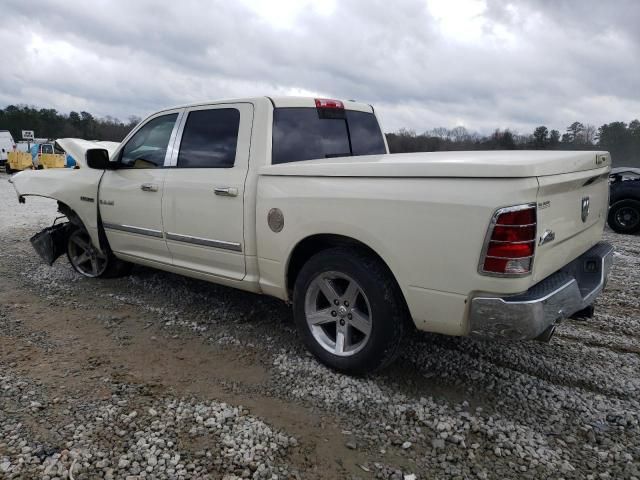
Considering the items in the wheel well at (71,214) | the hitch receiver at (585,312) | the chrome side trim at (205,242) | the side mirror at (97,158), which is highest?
the side mirror at (97,158)

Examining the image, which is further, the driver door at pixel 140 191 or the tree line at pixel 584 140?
the tree line at pixel 584 140

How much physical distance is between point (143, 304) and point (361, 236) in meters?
2.76

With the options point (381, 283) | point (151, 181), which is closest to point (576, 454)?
point (381, 283)

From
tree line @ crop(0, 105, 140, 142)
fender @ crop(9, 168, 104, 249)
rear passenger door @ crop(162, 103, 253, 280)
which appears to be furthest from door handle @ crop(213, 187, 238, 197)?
tree line @ crop(0, 105, 140, 142)

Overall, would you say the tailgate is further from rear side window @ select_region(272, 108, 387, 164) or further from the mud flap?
the mud flap

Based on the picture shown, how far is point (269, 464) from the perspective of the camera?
2.43 meters

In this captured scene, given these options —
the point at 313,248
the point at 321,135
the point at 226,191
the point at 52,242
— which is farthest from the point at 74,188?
the point at 313,248

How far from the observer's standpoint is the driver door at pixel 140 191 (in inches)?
171

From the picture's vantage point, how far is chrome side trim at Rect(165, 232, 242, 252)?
12.3 ft

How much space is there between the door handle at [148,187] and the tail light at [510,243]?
298 centimetres

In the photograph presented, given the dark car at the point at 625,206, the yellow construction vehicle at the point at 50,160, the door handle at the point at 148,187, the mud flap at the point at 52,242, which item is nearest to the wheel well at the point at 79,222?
the mud flap at the point at 52,242

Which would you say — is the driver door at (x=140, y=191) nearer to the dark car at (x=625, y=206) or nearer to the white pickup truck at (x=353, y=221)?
the white pickup truck at (x=353, y=221)

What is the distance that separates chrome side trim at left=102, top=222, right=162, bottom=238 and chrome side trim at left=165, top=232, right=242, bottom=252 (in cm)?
18

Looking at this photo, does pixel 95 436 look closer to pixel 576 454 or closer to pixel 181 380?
pixel 181 380
